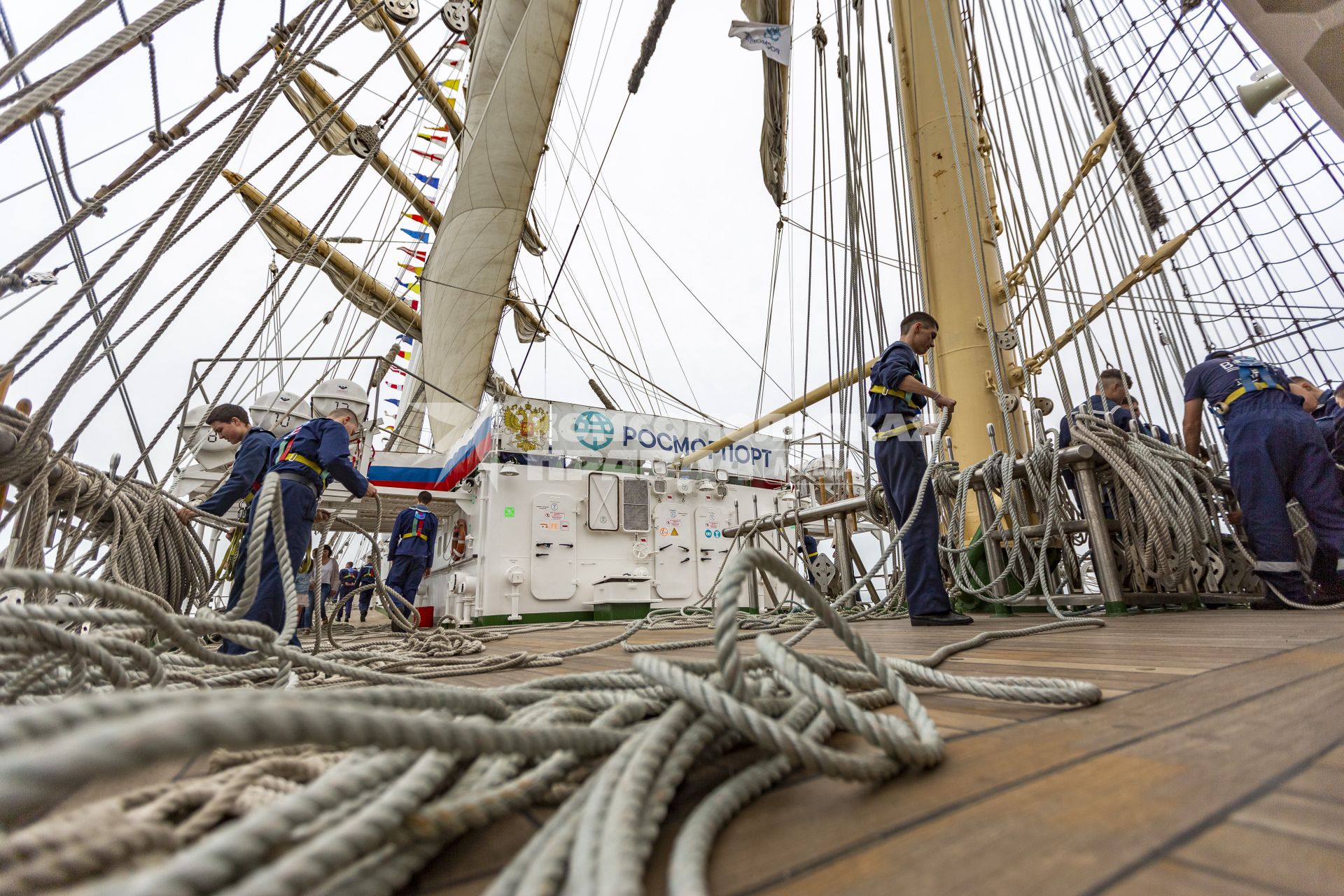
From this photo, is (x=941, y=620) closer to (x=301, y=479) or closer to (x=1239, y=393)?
(x=1239, y=393)

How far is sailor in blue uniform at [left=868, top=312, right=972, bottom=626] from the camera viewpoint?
2.79m

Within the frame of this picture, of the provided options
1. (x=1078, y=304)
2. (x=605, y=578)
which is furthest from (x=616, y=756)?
(x=605, y=578)

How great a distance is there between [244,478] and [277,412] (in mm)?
4193

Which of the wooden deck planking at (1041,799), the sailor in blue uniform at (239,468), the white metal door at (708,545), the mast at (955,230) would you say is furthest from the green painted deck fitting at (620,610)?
the wooden deck planking at (1041,799)

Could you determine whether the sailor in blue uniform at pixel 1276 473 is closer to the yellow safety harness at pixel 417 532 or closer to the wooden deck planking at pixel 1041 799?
the wooden deck planking at pixel 1041 799

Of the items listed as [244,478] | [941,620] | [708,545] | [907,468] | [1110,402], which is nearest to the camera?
[941,620]

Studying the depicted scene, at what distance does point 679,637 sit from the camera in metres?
3.07

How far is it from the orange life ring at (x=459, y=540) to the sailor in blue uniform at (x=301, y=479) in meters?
4.28

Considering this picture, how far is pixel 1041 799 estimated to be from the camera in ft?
2.04

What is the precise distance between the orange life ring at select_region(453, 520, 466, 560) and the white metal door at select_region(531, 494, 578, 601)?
1.03 m

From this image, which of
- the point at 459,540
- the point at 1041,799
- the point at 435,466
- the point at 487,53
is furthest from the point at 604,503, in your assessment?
the point at 487,53

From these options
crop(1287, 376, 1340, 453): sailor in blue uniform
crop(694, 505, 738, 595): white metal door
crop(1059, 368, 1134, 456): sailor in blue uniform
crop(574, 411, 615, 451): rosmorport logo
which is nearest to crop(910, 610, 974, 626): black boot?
crop(1059, 368, 1134, 456): sailor in blue uniform

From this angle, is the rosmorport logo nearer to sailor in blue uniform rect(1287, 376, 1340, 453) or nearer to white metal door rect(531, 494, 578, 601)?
white metal door rect(531, 494, 578, 601)

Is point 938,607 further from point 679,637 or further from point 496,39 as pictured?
point 496,39
